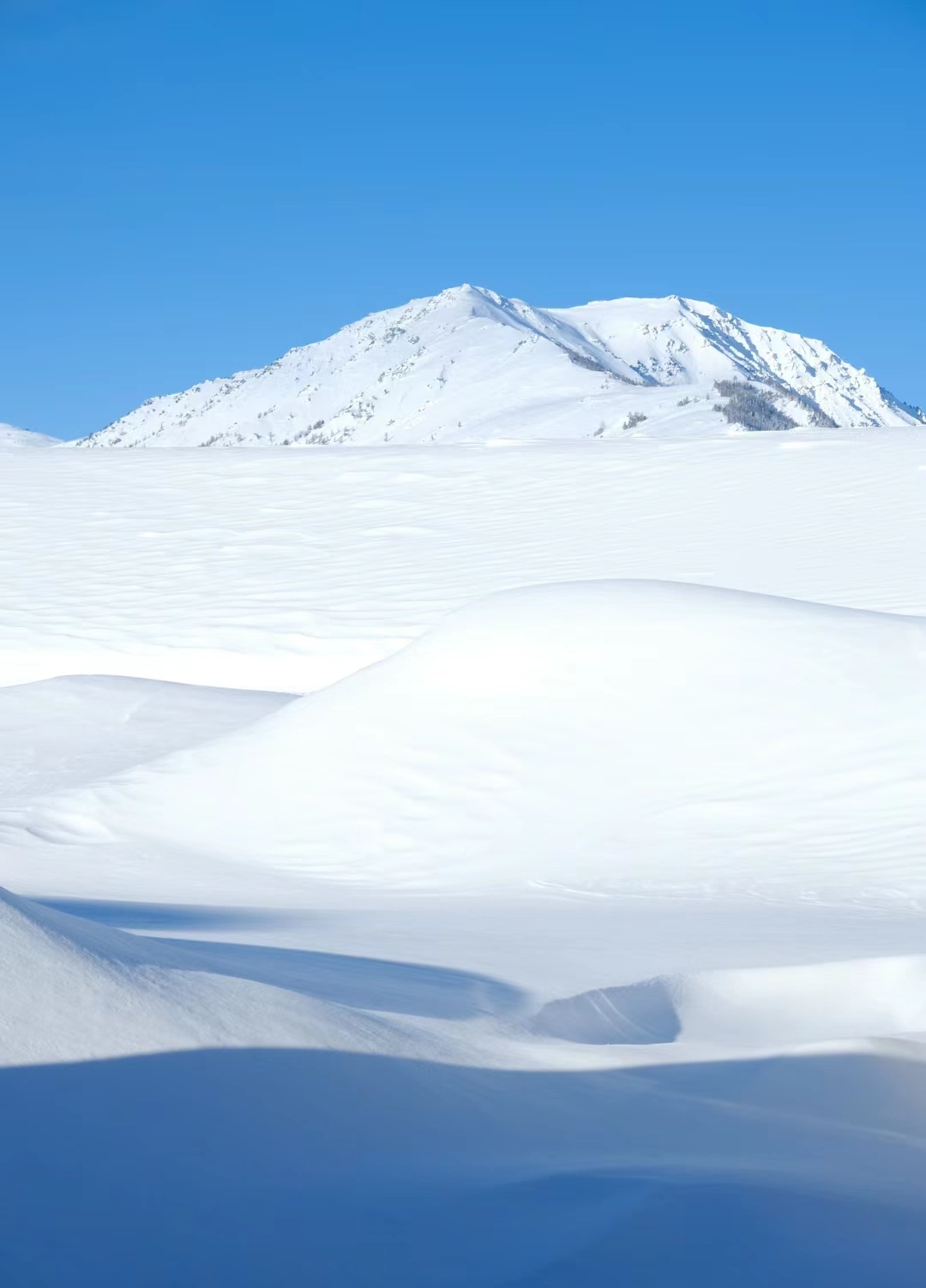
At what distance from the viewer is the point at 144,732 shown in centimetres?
988

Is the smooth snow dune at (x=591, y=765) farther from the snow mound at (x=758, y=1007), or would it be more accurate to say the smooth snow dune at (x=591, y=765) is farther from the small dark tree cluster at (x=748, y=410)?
the small dark tree cluster at (x=748, y=410)

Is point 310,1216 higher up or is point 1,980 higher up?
point 1,980

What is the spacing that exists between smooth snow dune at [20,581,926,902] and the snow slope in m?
4.40

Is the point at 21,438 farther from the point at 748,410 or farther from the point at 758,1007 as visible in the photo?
the point at 758,1007

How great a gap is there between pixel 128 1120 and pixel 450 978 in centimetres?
182

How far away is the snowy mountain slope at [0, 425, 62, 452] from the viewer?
123938mm

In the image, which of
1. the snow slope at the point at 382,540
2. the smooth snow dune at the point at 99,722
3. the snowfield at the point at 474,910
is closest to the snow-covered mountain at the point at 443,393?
the snow slope at the point at 382,540

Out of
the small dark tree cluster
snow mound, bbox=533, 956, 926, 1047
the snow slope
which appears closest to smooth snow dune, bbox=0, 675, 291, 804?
the snow slope

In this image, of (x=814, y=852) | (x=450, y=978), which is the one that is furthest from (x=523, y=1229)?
(x=814, y=852)

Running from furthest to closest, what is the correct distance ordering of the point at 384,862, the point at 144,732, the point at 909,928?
the point at 144,732 < the point at 384,862 < the point at 909,928

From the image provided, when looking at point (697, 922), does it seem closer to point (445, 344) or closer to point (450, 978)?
point (450, 978)

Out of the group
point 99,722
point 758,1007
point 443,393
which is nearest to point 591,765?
point 758,1007

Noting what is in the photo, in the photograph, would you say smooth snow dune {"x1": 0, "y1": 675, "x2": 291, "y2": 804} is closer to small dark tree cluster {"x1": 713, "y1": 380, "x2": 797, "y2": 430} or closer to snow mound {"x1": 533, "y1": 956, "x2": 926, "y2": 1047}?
snow mound {"x1": 533, "y1": 956, "x2": 926, "y2": 1047}

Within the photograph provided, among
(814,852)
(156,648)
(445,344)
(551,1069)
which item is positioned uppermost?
(445,344)
